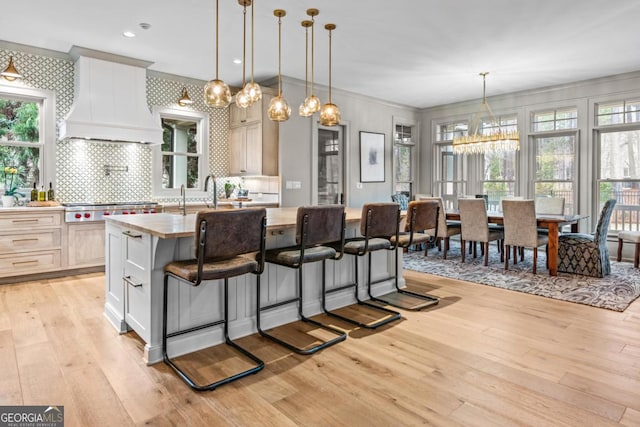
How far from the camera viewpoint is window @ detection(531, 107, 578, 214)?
21.6 ft

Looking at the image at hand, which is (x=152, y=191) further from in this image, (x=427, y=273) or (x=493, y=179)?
(x=493, y=179)

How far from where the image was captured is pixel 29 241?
4.50 m

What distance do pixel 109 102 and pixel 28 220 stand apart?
1.67 m

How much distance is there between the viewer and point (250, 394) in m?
2.10

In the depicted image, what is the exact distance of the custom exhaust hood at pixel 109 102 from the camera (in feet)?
15.9

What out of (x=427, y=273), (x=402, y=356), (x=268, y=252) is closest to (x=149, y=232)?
(x=268, y=252)

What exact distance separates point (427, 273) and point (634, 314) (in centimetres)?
206

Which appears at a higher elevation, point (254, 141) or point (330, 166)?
point (254, 141)

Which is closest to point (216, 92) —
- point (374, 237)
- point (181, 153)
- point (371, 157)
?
point (374, 237)

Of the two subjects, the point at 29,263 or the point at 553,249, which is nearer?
the point at 29,263

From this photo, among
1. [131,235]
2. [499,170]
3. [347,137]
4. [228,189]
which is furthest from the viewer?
[499,170]

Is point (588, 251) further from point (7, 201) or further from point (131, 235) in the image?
point (7, 201)

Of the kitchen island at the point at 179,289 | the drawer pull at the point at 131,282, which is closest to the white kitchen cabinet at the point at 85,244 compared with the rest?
the kitchen island at the point at 179,289

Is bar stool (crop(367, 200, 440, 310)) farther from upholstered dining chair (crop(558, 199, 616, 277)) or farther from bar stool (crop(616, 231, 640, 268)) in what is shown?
bar stool (crop(616, 231, 640, 268))
